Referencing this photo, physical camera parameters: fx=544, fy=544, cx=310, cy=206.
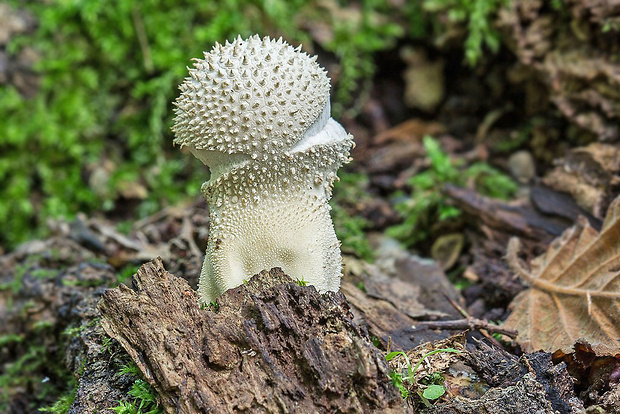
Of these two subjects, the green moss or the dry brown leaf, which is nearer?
the dry brown leaf

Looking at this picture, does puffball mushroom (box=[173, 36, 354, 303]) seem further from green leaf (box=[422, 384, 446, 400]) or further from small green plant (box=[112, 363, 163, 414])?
green leaf (box=[422, 384, 446, 400])

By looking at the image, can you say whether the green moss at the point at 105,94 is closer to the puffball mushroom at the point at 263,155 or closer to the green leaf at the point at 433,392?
the puffball mushroom at the point at 263,155

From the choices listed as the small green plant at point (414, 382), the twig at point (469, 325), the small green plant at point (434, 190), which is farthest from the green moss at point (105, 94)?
the small green plant at point (414, 382)

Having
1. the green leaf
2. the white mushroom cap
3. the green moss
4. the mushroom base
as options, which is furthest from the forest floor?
the white mushroom cap

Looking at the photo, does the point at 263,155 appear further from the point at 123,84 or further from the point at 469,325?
the point at 123,84

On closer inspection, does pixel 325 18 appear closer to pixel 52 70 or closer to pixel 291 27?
pixel 291 27

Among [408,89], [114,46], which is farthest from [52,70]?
[408,89]

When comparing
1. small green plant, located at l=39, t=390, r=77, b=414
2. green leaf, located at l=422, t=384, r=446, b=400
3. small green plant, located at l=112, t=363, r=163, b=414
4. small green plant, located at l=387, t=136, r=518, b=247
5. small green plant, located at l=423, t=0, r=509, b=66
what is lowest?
green leaf, located at l=422, t=384, r=446, b=400
